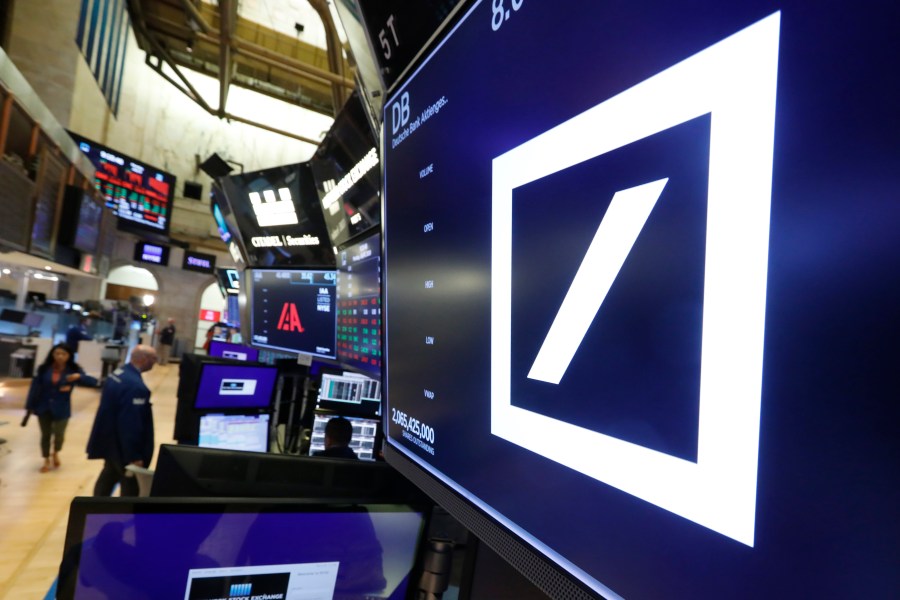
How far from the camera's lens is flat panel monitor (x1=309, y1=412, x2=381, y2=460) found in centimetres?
344

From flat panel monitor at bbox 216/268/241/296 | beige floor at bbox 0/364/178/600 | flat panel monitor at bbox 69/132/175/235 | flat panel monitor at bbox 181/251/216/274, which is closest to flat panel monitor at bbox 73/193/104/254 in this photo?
flat panel monitor at bbox 69/132/175/235

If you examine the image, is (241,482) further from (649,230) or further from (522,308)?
(649,230)

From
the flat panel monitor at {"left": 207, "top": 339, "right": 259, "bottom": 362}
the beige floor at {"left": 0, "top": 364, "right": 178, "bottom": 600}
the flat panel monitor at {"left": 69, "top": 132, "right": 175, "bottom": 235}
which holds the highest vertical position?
the flat panel monitor at {"left": 69, "top": 132, "right": 175, "bottom": 235}

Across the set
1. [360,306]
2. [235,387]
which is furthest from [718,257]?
[235,387]

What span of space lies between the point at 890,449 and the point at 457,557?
125cm

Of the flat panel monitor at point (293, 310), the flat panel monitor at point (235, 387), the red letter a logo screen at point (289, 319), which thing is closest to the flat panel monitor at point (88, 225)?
the flat panel monitor at point (235, 387)

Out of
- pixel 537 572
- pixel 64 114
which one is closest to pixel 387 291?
pixel 537 572

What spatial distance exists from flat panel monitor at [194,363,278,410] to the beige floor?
1456 millimetres

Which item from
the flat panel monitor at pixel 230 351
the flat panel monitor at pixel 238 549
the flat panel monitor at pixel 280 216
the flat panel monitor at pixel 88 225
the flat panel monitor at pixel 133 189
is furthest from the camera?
the flat panel monitor at pixel 133 189

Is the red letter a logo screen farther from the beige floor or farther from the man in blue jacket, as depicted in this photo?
the beige floor

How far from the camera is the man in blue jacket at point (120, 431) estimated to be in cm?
395

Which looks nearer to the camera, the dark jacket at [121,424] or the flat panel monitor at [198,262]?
the dark jacket at [121,424]

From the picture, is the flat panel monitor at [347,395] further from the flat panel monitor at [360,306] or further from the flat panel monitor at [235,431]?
the flat panel monitor at [360,306]

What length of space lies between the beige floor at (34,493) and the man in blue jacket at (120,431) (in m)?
0.51
